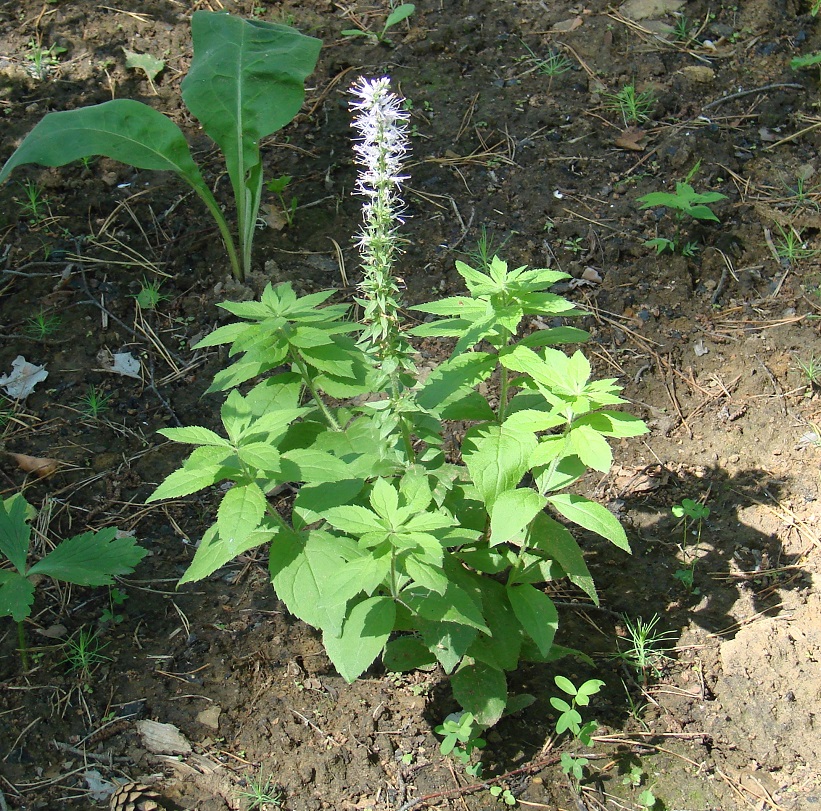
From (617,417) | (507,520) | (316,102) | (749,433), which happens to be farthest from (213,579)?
(316,102)

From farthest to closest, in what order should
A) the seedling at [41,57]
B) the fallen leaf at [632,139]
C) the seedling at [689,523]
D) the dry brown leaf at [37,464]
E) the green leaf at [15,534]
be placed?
the seedling at [41,57] < the fallen leaf at [632,139] < the dry brown leaf at [37,464] < the seedling at [689,523] < the green leaf at [15,534]

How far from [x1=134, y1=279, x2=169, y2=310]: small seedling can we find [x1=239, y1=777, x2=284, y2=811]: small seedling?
219 cm

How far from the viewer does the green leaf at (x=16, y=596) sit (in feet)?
8.38

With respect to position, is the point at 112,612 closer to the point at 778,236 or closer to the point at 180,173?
the point at 180,173

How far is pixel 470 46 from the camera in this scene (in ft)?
15.3

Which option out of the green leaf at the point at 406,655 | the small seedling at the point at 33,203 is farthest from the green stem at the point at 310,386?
the small seedling at the point at 33,203

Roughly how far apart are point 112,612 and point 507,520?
1622mm

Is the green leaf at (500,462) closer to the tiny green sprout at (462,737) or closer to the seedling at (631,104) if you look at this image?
the tiny green sprout at (462,737)

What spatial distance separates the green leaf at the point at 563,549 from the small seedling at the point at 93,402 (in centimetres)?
→ 203

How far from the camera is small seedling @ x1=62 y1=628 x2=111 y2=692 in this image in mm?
2736

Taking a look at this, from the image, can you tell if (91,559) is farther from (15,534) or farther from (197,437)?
(197,437)

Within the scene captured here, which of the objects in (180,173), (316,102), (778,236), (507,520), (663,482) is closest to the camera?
(507,520)

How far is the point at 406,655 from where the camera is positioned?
2604mm

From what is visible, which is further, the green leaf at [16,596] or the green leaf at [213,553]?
the green leaf at [16,596]
